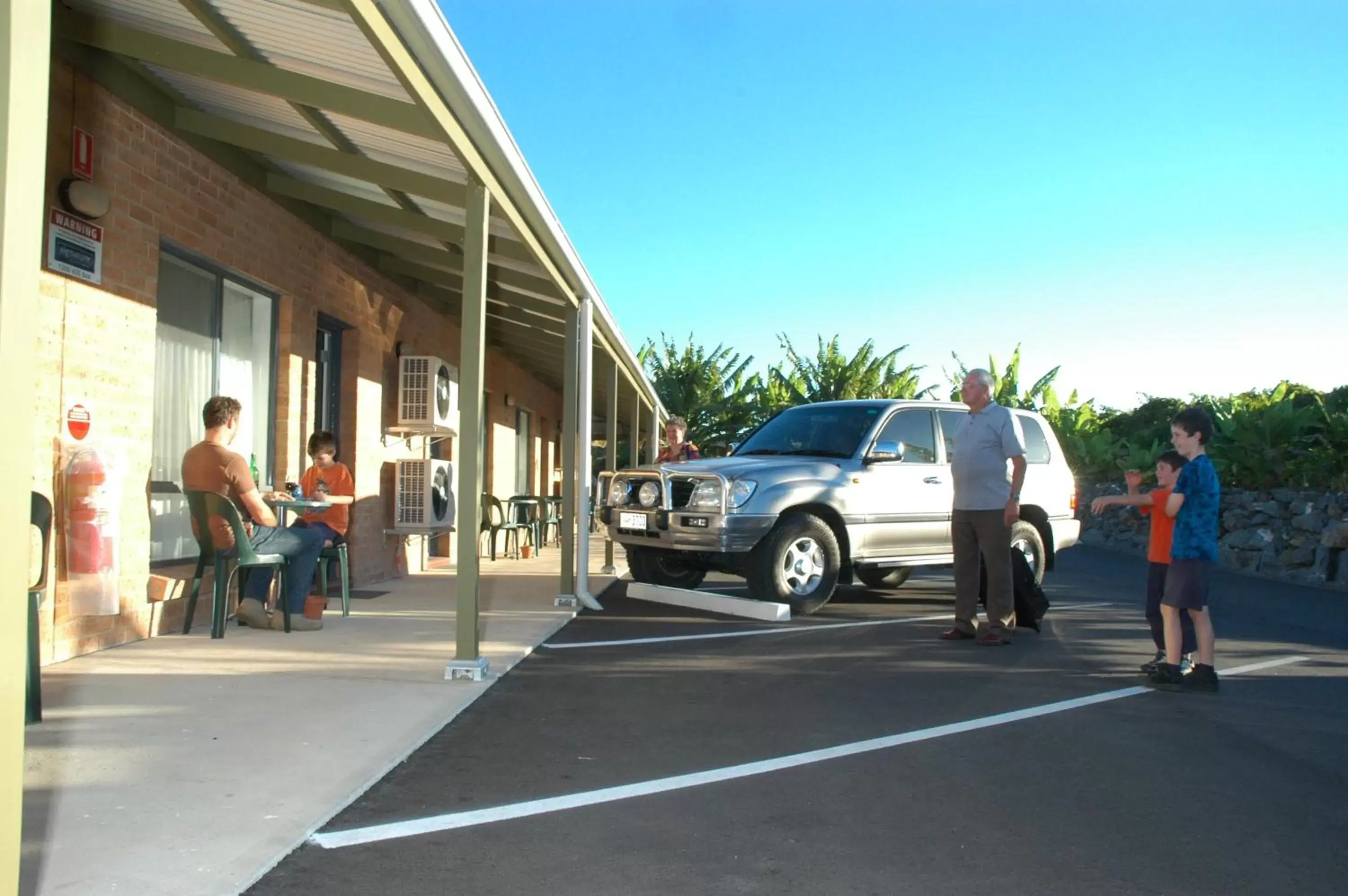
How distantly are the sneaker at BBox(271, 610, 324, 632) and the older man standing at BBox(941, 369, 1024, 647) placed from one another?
438 centimetres

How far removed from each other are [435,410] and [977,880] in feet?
30.8

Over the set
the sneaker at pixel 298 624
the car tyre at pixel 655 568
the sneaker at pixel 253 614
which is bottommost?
the sneaker at pixel 298 624

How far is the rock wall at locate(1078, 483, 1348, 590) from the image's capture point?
14.6m

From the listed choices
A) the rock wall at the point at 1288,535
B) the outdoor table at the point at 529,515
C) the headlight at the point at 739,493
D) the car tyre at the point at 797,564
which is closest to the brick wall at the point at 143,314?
the headlight at the point at 739,493

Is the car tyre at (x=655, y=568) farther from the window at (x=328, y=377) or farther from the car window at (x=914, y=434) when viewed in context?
the window at (x=328, y=377)

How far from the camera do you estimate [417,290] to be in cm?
1264

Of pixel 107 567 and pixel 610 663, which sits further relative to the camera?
pixel 610 663

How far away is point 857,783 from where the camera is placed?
4.23 metres

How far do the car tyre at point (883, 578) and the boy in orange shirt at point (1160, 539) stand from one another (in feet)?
15.3

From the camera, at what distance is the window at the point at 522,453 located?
19.6 metres

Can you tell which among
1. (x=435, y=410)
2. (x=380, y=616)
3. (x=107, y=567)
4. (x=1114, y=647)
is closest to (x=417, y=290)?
(x=435, y=410)

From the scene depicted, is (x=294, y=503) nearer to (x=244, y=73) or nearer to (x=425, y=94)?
(x=244, y=73)

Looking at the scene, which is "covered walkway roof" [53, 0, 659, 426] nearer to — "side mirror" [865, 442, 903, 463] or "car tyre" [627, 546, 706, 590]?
"car tyre" [627, 546, 706, 590]

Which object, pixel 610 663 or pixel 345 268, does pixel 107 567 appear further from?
pixel 345 268
